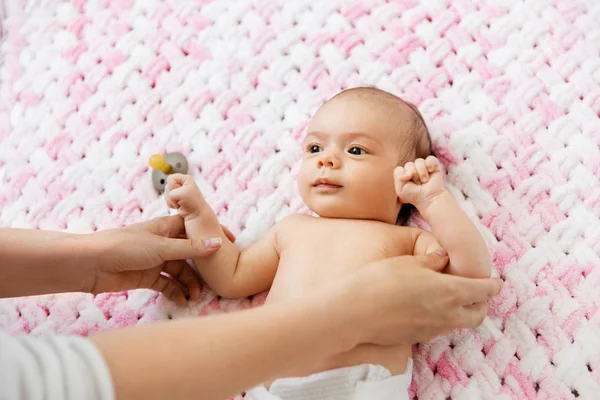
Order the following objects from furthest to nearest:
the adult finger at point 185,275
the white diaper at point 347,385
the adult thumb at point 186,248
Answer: the adult finger at point 185,275
the adult thumb at point 186,248
the white diaper at point 347,385

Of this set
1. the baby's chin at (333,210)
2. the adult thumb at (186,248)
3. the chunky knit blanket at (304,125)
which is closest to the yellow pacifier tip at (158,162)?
the chunky knit blanket at (304,125)

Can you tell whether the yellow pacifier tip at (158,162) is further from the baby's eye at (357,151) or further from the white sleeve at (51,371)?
the white sleeve at (51,371)

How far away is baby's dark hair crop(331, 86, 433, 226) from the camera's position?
108 cm

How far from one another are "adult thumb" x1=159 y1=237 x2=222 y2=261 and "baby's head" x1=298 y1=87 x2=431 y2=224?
189mm

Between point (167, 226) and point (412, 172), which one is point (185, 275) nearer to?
point (167, 226)

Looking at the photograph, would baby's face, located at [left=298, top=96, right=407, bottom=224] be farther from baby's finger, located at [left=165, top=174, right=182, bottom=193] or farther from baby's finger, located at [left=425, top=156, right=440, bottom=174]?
baby's finger, located at [left=165, top=174, right=182, bottom=193]

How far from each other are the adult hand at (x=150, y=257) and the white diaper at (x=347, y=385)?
276mm

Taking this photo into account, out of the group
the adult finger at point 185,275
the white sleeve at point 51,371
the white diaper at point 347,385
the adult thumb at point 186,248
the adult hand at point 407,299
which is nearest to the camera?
the white sleeve at point 51,371

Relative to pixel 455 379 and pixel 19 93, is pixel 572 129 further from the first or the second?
pixel 19 93

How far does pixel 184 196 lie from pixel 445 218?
44cm

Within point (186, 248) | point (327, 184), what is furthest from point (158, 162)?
point (327, 184)

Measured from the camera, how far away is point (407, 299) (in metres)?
0.83

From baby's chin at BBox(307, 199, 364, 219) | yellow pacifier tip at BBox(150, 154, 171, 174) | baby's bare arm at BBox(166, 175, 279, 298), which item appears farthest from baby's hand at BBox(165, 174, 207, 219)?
baby's chin at BBox(307, 199, 364, 219)

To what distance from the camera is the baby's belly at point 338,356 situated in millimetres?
910
